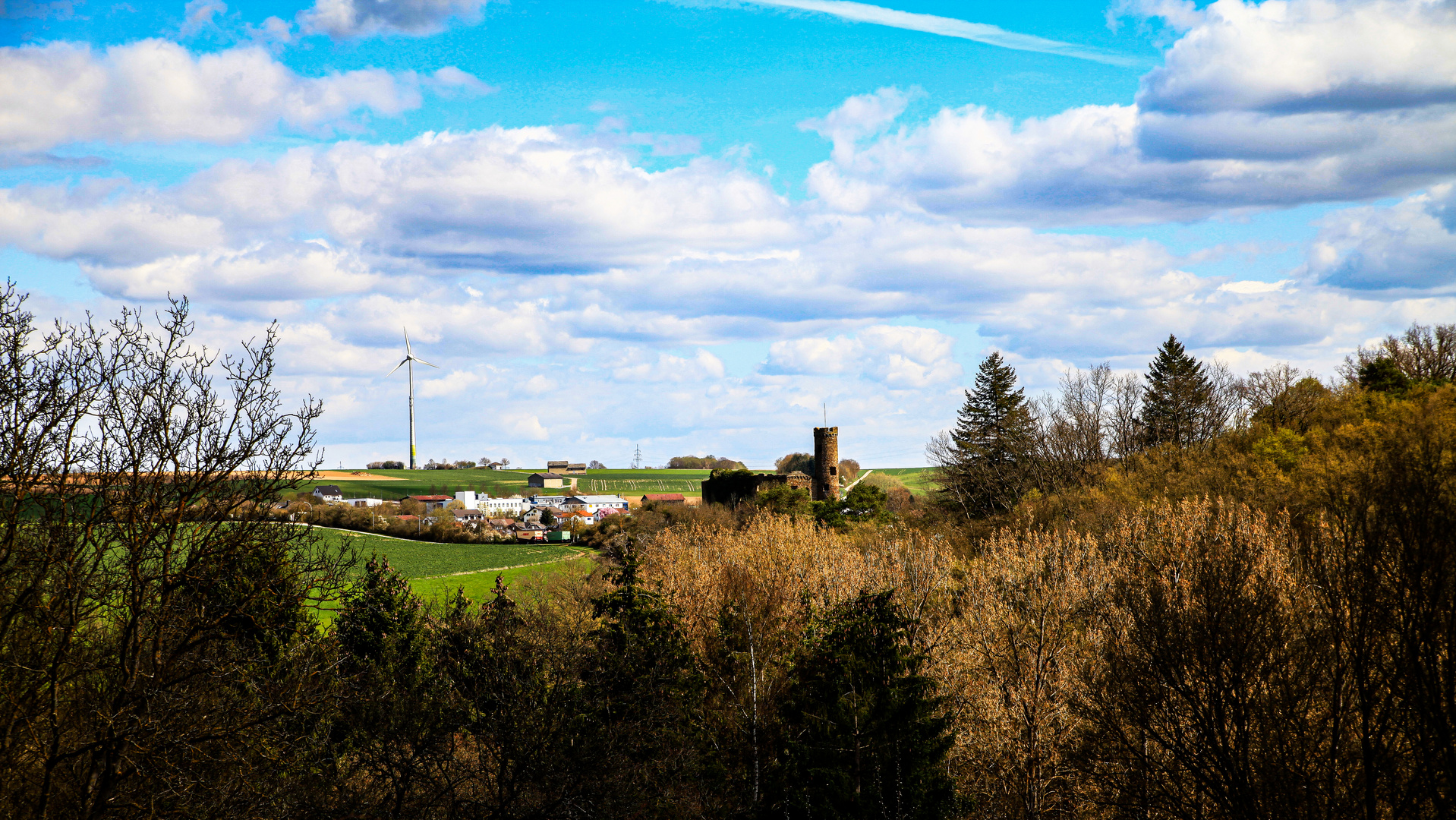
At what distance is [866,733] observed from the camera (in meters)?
23.4

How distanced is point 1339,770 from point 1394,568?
16.5 feet

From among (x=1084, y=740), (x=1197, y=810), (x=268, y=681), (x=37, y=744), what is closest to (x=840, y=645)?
(x=1084, y=740)

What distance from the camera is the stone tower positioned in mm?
91438

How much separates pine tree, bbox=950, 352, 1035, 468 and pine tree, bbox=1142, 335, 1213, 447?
844cm

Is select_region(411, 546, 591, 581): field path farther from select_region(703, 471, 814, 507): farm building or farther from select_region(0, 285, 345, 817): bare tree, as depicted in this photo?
select_region(0, 285, 345, 817): bare tree

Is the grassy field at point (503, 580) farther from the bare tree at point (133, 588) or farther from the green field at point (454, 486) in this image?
the green field at point (454, 486)

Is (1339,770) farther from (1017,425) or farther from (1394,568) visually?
(1017,425)

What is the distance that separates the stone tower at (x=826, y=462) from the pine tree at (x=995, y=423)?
15236 millimetres

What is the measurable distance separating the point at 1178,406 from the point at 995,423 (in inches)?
506

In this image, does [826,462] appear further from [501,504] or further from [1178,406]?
[501,504]

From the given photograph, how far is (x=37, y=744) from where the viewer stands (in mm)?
16641

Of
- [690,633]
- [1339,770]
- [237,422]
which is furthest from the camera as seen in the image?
[690,633]

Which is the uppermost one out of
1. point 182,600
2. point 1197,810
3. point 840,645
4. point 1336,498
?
point 1336,498

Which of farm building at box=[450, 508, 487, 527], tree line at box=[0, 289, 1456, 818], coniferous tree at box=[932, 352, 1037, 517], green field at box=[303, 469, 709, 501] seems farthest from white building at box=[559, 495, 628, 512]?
tree line at box=[0, 289, 1456, 818]
